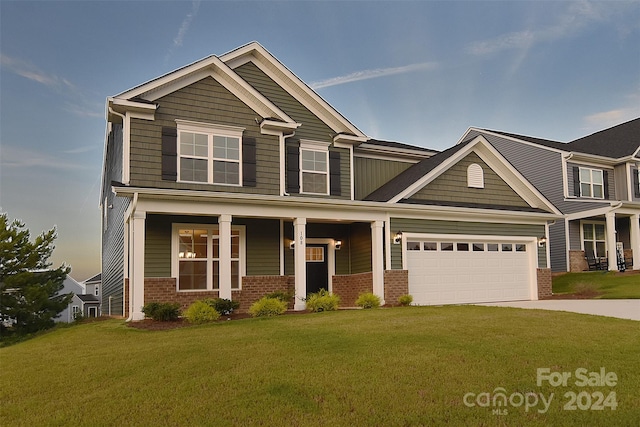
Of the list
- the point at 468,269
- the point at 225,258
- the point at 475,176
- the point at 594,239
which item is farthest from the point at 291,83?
the point at 594,239

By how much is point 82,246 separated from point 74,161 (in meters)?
5.70

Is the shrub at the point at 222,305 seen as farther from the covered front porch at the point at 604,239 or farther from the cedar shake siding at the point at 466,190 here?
the covered front porch at the point at 604,239

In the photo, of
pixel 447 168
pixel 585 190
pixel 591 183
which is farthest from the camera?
pixel 591 183

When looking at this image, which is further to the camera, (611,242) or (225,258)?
(611,242)

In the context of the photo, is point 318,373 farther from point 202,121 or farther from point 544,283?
point 544,283

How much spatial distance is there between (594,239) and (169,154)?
873 inches

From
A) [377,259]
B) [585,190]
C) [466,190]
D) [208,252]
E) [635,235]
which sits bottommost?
[377,259]

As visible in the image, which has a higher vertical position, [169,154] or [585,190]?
[585,190]

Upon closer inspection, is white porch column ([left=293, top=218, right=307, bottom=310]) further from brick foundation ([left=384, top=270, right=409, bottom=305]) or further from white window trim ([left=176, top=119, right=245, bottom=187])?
brick foundation ([left=384, top=270, right=409, bottom=305])

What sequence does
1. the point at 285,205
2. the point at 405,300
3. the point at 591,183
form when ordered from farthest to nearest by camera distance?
the point at 591,183
the point at 405,300
the point at 285,205

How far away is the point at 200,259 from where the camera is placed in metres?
15.1

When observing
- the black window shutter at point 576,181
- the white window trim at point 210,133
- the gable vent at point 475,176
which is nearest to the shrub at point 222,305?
the white window trim at point 210,133

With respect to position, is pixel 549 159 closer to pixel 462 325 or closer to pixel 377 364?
pixel 462 325

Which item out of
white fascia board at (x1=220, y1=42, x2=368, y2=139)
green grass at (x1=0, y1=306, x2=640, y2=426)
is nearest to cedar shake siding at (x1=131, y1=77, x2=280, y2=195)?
white fascia board at (x1=220, y1=42, x2=368, y2=139)
